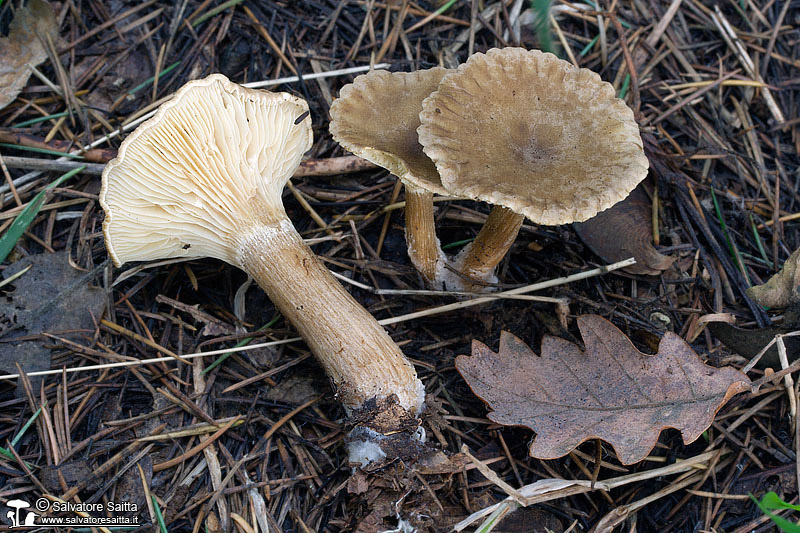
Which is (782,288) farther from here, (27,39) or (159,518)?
(27,39)

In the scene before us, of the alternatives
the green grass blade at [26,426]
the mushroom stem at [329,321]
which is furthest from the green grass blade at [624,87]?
the green grass blade at [26,426]

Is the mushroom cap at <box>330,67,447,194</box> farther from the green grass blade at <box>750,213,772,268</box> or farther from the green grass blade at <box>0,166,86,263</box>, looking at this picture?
the green grass blade at <box>750,213,772,268</box>

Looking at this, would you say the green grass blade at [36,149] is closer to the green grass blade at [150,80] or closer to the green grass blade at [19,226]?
the green grass blade at [19,226]

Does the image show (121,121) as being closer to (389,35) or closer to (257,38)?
(257,38)

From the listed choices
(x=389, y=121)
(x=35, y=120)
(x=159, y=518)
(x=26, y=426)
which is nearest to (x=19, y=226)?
(x=35, y=120)

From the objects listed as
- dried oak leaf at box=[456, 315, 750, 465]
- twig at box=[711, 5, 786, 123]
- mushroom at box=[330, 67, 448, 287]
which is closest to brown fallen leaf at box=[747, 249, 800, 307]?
dried oak leaf at box=[456, 315, 750, 465]

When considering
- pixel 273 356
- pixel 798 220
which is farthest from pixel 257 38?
pixel 798 220

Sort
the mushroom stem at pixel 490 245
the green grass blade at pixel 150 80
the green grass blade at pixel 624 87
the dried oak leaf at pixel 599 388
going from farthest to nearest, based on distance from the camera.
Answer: the green grass blade at pixel 624 87 < the green grass blade at pixel 150 80 < the mushroom stem at pixel 490 245 < the dried oak leaf at pixel 599 388
